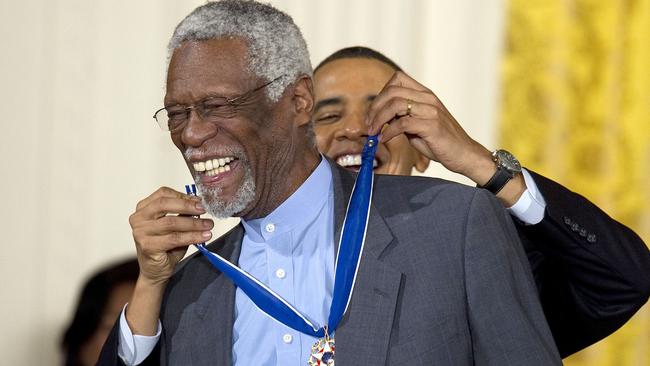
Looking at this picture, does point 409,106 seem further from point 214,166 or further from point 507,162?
point 214,166

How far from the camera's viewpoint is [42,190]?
17.1ft

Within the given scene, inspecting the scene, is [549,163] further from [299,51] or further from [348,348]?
[348,348]

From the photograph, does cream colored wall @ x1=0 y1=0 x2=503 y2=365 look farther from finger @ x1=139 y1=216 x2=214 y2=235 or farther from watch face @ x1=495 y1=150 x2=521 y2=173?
finger @ x1=139 y1=216 x2=214 y2=235

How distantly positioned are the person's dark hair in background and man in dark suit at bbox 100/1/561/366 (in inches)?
66.6

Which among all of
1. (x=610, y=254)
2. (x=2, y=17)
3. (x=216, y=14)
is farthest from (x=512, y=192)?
(x=2, y=17)

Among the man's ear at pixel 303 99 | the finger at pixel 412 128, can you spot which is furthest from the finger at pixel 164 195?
the finger at pixel 412 128

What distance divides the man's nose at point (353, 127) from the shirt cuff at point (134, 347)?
38.0 inches

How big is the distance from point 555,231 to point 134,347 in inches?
38.0

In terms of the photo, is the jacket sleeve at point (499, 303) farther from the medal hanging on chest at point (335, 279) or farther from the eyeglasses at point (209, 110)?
the eyeglasses at point (209, 110)

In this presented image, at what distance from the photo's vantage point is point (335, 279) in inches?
100

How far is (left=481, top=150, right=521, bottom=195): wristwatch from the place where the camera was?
2766mm

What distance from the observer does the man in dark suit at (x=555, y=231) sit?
271 cm

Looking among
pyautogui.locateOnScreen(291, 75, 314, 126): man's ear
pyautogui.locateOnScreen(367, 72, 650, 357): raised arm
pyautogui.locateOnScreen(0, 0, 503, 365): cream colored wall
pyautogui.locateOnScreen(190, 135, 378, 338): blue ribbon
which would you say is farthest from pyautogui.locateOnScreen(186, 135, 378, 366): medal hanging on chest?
pyautogui.locateOnScreen(0, 0, 503, 365): cream colored wall

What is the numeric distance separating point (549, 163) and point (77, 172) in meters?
2.00
